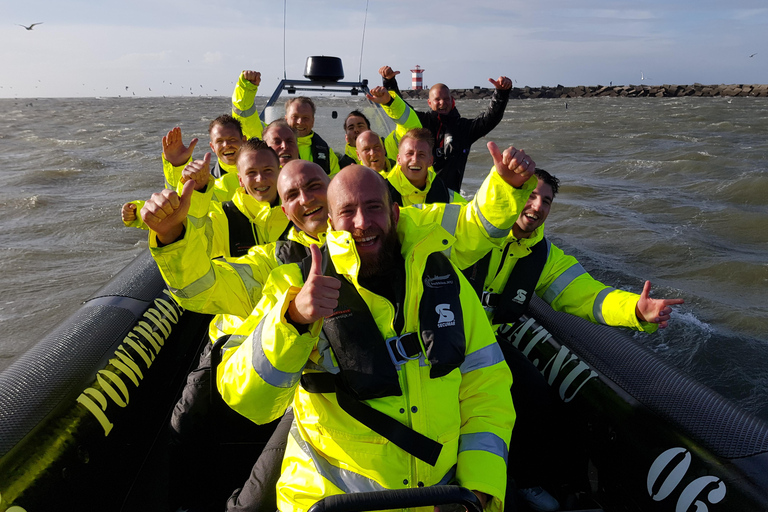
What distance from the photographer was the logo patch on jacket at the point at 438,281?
58.7 inches

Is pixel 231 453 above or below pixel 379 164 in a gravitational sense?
below

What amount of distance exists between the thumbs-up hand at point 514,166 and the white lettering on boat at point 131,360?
5.52 ft

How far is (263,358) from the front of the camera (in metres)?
1.30

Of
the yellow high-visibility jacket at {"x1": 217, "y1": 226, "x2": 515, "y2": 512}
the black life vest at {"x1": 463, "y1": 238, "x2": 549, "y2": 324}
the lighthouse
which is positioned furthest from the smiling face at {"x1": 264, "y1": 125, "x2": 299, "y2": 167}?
the lighthouse

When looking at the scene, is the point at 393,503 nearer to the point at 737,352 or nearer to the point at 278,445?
the point at 278,445

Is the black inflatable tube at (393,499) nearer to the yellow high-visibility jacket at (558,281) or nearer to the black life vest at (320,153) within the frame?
the yellow high-visibility jacket at (558,281)

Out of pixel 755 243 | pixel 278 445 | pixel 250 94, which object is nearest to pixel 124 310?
pixel 278 445

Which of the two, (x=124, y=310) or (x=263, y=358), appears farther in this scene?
(x=124, y=310)

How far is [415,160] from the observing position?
10.2ft

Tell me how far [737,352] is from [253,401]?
4196 mm

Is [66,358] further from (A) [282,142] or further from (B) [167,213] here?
(A) [282,142]

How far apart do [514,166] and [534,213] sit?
0.59 metres

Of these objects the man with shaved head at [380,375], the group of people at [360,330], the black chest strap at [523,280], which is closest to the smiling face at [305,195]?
the group of people at [360,330]

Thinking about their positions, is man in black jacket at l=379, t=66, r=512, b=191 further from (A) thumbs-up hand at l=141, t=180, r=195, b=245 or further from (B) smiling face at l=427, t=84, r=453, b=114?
(A) thumbs-up hand at l=141, t=180, r=195, b=245
